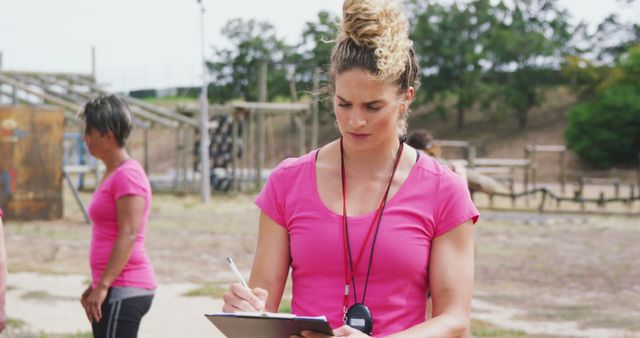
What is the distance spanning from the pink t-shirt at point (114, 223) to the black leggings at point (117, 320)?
0.08m

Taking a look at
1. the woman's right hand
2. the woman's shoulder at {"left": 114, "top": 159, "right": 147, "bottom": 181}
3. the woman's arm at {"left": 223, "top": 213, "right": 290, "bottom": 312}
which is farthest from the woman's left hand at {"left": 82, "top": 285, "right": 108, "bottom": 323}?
the woman's right hand

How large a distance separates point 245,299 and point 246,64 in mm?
56808

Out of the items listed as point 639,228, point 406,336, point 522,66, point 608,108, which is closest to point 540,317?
point 406,336

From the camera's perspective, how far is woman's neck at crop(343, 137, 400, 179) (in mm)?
2516

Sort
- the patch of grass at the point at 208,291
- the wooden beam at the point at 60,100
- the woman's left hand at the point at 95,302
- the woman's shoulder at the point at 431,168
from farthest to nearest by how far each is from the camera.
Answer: the wooden beam at the point at 60,100 → the patch of grass at the point at 208,291 → the woman's left hand at the point at 95,302 → the woman's shoulder at the point at 431,168

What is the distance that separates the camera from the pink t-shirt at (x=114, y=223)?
417 centimetres

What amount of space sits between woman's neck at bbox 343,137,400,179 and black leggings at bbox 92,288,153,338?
1.89 metres

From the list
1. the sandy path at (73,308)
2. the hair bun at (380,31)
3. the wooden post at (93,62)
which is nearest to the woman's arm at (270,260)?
the hair bun at (380,31)

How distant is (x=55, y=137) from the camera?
784 inches

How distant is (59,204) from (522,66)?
137ft

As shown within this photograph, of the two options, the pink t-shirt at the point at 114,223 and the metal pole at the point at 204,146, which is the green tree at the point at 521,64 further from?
the pink t-shirt at the point at 114,223

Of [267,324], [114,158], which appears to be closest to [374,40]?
[267,324]

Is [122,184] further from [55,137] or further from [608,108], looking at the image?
[608,108]

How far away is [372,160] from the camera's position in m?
2.52
